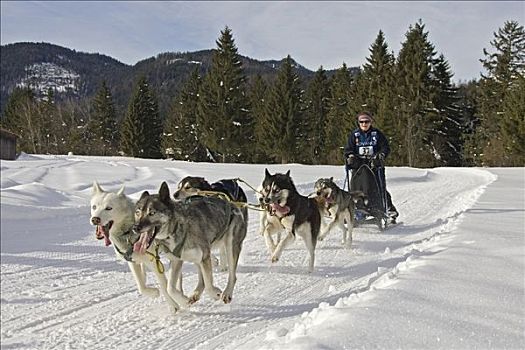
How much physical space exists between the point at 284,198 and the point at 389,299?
2376mm

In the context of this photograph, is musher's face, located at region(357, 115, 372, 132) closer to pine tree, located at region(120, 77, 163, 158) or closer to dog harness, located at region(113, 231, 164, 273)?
dog harness, located at region(113, 231, 164, 273)

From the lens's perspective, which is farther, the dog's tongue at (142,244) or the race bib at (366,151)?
the race bib at (366,151)

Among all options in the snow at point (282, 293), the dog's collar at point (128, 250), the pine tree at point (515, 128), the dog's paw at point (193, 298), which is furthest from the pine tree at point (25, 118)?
the pine tree at point (515, 128)

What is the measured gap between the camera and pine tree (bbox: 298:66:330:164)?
1604 inches

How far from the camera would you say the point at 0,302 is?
13.4ft

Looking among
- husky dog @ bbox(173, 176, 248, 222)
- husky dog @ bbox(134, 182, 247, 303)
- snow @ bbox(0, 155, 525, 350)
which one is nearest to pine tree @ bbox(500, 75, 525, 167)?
snow @ bbox(0, 155, 525, 350)

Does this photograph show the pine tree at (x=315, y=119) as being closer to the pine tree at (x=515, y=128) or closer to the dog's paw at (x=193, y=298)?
the pine tree at (x=515, y=128)

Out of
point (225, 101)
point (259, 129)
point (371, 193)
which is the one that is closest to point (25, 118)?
point (225, 101)

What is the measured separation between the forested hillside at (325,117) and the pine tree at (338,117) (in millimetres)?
105

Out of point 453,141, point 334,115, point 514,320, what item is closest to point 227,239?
point 514,320

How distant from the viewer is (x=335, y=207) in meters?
7.36

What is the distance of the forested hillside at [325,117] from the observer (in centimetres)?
3488

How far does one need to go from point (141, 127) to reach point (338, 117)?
17.3m

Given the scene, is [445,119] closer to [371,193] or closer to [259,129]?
[259,129]
